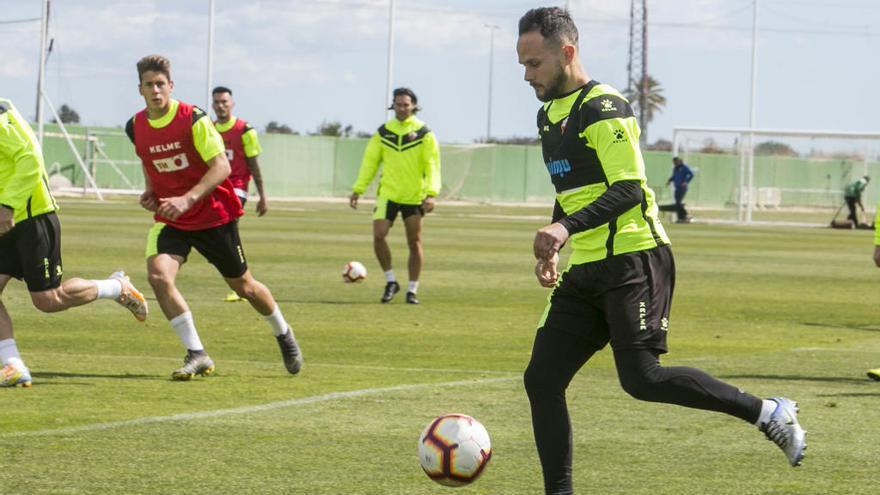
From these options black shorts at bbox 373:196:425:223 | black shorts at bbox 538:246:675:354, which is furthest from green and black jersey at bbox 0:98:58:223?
black shorts at bbox 373:196:425:223

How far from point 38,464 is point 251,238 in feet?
75.3

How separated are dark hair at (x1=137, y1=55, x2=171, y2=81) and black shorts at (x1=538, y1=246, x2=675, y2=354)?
446cm

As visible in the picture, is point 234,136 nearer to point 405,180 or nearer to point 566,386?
point 405,180

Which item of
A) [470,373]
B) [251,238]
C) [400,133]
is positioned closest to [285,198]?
[251,238]

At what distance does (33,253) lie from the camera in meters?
9.88

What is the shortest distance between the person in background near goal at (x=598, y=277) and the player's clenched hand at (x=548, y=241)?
163mm

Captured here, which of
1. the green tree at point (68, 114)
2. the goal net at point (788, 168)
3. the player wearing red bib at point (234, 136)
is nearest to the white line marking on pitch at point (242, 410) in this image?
the player wearing red bib at point (234, 136)

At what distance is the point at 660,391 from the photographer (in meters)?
6.15

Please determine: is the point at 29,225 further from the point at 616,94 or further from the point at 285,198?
the point at 285,198

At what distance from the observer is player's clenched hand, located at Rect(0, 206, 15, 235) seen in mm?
9562

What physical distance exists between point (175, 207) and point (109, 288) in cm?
138

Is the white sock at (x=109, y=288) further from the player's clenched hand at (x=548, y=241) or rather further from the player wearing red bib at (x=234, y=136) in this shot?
the player wearing red bib at (x=234, y=136)

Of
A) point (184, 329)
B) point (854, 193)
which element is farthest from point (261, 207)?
point (854, 193)

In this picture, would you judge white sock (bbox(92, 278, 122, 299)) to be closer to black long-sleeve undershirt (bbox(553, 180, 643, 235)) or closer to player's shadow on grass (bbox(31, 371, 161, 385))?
player's shadow on grass (bbox(31, 371, 161, 385))
